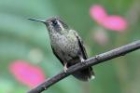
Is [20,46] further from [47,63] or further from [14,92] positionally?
[14,92]

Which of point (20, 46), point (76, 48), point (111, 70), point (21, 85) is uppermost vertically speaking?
point (76, 48)

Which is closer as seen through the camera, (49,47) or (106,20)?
(106,20)

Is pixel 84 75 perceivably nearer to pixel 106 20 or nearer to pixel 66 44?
pixel 66 44

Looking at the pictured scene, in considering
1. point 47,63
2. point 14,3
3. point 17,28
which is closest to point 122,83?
point 47,63

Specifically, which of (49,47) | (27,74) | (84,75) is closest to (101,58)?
(84,75)

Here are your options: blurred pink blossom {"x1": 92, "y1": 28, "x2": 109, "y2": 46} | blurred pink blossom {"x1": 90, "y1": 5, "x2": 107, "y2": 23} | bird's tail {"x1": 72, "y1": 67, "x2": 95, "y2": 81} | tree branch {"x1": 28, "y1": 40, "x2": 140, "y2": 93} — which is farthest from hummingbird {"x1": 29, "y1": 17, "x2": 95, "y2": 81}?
blurred pink blossom {"x1": 92, "y1": 28, "x2": 109, "y2": 46}

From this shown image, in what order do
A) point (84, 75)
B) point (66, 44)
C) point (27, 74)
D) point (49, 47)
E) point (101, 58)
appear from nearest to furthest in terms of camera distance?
1. point (101, 58)
2. point (84, 75)
3. point (66, 44)
4. point (27, 74)
5. point (49, 47)

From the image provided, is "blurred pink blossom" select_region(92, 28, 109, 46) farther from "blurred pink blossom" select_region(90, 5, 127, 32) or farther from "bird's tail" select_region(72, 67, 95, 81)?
"bird's tail" select_region(72, 67, 95, 81)
